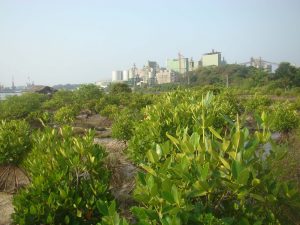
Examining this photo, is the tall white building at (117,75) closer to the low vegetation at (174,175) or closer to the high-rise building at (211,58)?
the high-rise building at (211,58)

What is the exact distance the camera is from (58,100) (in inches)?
1066

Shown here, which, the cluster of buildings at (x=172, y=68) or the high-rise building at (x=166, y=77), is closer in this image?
the high-rise building at (x=166, y=77)

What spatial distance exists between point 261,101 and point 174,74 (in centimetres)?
8544

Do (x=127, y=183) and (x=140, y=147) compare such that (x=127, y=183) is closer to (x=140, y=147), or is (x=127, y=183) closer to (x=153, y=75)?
(x=140, y=147)

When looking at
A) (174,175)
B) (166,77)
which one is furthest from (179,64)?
(174,175)

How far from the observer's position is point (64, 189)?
162 inches

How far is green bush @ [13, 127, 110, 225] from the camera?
4.00 metres

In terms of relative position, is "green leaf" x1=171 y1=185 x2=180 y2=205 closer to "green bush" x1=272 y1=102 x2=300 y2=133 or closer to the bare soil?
the bare soil

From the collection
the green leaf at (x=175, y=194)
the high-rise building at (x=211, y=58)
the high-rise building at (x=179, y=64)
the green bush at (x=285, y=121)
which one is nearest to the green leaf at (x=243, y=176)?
the green leaf at (x=175, y=194)

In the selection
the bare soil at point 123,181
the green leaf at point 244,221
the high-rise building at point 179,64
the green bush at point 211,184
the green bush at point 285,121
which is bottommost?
the bare soil at point 123,181

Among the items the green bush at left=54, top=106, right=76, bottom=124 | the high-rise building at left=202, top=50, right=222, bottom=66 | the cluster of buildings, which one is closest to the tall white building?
the cluster of buildings

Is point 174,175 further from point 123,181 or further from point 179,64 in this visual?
point 179,64

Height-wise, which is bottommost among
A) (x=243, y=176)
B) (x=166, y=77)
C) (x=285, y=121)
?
(x=285, y=121)

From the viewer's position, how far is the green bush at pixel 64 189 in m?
4.00
